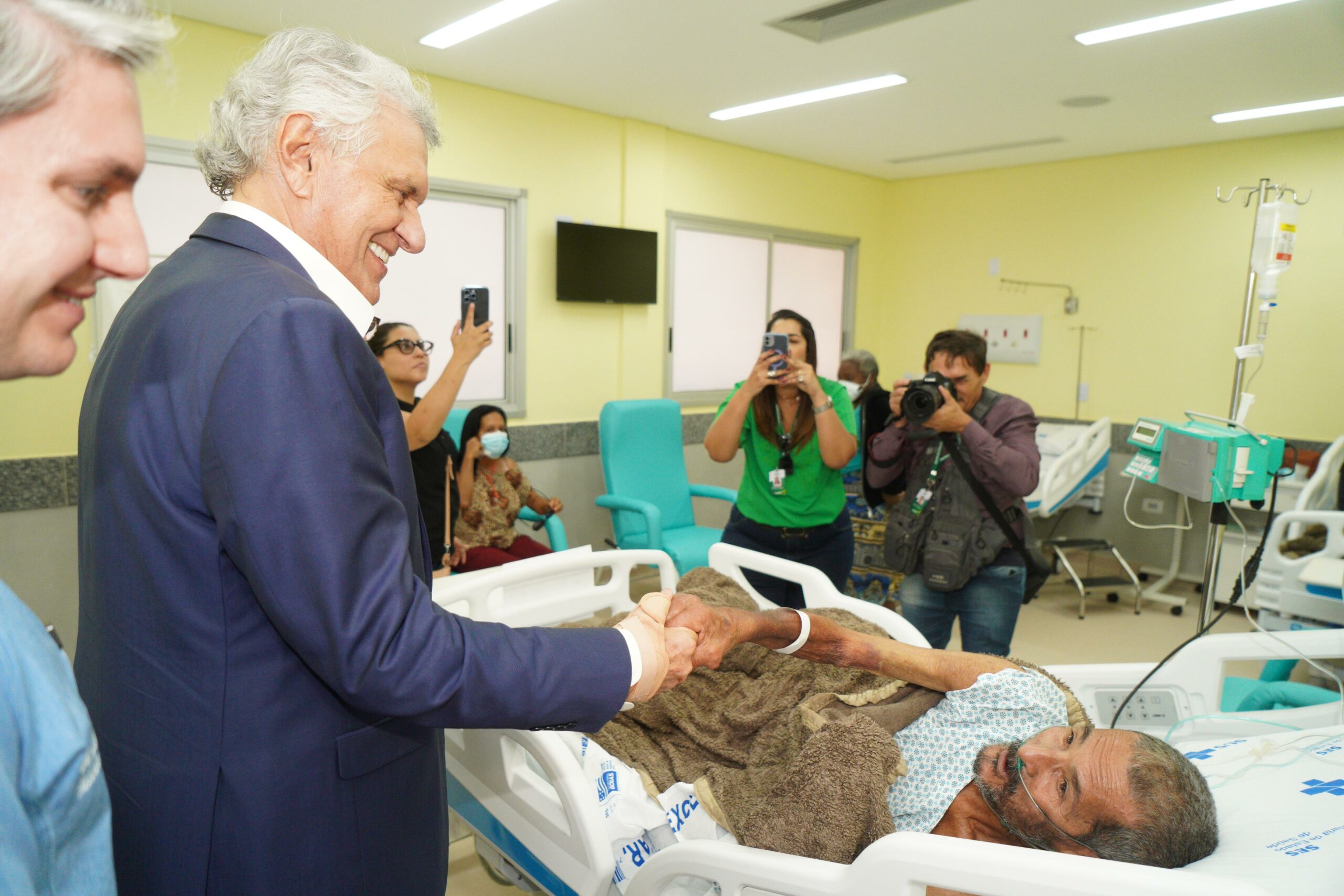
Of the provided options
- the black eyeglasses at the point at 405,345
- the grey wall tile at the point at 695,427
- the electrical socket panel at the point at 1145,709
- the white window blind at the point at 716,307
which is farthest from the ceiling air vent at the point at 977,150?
the electrical socket panel at the point at 1145,709

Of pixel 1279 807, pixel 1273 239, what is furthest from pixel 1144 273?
pixel 1279 807

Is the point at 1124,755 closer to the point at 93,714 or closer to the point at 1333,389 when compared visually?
the point at 93,714

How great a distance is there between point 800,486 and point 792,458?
10 cm

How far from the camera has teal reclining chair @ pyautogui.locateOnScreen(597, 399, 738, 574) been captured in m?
4.03

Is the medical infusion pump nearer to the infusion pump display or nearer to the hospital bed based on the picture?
the infusion pump display

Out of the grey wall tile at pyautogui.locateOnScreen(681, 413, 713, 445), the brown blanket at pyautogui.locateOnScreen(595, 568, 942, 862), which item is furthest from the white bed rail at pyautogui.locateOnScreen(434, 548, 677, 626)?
the grey wall tile at pyautogui.locateOnScreen(681, 413, 713, 445)

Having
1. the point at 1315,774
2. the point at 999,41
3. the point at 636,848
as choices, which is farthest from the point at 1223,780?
the point at 999,41

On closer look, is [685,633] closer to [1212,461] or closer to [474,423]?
[1212,461]

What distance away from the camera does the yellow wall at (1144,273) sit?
15.6 ft

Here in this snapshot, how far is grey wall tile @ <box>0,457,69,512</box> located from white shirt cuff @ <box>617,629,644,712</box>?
10.8ft

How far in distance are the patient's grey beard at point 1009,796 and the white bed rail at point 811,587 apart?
35 cm

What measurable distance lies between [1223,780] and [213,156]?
2.00 meters

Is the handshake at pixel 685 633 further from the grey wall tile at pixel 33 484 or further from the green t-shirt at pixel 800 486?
the grey wall tile at pixel 33 484

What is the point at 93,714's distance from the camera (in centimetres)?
93
